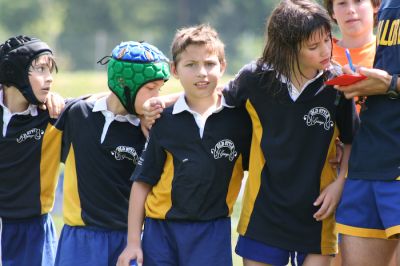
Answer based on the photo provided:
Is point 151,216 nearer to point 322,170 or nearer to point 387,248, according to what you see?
point 322,170

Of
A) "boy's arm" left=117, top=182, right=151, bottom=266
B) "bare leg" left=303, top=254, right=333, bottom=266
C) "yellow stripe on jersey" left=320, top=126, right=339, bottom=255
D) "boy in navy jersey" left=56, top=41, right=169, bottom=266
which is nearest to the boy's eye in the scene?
"boy in navy jersey" left=56, top=41, right=169, bottom=266

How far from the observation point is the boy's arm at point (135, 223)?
16.1 ft

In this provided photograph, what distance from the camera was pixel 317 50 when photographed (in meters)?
4.66

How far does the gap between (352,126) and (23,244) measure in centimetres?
244

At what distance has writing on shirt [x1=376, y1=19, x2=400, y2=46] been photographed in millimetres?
4449

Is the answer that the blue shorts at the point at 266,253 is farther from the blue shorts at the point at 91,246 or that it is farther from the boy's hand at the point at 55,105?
the boy's hand at the point at 55,105

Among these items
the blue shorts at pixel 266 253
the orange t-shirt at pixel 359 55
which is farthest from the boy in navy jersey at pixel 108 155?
the orange t-shirt at pixel 359 55

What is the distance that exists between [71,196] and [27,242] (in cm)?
68

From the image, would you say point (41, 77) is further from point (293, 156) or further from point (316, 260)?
point (316, 260)

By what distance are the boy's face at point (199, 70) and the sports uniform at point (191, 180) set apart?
0.11m

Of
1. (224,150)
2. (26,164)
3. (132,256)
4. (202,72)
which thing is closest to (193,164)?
(224,150)

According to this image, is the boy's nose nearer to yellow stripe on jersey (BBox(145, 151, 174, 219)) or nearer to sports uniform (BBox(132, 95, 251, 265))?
sports uniform (BBox(132, 95, 251, 265))

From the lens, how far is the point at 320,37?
4.66 meters

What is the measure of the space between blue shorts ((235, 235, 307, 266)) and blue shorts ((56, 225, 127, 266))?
92 cm
